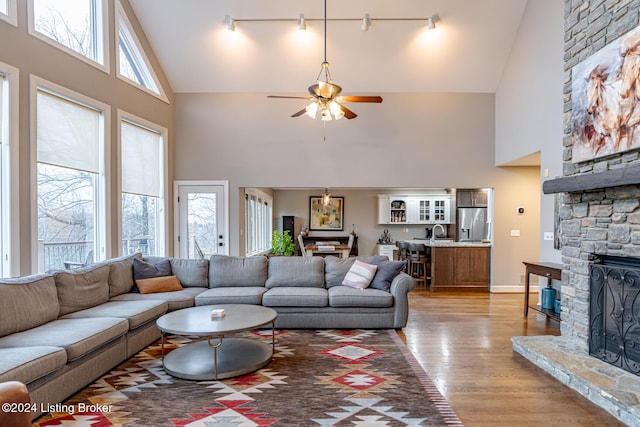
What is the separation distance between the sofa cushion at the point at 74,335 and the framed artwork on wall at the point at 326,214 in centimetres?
815

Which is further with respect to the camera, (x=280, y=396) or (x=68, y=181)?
(x=68, y=181)

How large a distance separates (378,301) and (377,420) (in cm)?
195

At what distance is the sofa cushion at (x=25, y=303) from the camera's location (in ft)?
9.09

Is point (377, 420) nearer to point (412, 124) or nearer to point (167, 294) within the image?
point (167, 294)

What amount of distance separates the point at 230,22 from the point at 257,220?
466 cm

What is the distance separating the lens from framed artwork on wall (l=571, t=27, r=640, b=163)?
9.10 feet

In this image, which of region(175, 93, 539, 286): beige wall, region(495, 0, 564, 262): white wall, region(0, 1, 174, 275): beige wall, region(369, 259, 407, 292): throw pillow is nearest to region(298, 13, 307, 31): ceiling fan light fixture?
region(175, 93, 539, 286): beige wall

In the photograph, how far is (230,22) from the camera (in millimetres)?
5480

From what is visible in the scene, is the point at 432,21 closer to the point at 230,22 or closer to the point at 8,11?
the point at 230,22

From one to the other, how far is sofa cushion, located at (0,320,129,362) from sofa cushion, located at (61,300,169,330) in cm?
13

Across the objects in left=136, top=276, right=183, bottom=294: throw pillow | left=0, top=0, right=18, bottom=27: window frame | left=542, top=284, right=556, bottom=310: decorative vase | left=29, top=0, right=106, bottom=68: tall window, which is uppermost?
left=29, top=0, right=106, bottom=68: tall window

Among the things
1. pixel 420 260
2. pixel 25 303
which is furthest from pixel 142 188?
pixel 420 260

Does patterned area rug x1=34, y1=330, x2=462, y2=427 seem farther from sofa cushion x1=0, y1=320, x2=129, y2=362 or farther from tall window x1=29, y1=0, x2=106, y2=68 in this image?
tall window x1=29, y1=0, x2=106, y2=68

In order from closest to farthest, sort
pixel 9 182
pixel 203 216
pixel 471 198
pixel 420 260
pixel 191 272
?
pixel 9 182, pixel 191 272, pixel 203 216, pixel 420 260, pixel 471 198
